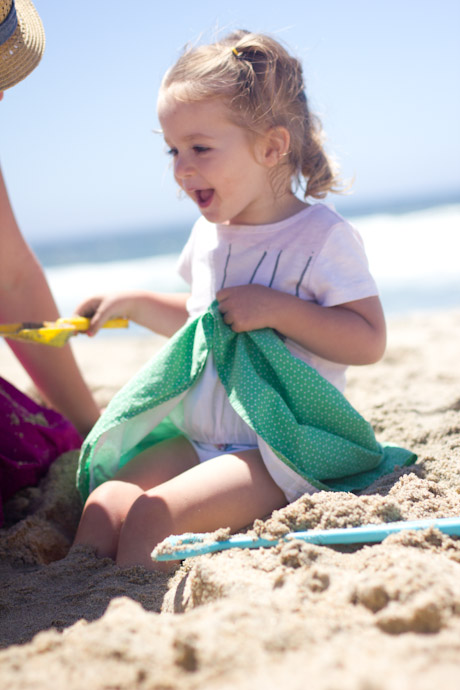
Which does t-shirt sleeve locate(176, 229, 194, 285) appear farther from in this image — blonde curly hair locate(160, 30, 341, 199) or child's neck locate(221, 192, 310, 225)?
blonde curly hair locate(160, 30, 341, 199)

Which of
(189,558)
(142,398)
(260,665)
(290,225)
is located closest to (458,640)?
(260,665)

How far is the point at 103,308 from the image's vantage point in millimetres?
2078

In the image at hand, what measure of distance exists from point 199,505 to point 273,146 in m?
1.05

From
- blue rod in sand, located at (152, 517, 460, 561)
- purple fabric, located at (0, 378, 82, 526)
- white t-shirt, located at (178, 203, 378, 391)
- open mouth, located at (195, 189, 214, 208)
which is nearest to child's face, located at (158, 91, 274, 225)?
open mouth, located at (195, 189, 214, 208)

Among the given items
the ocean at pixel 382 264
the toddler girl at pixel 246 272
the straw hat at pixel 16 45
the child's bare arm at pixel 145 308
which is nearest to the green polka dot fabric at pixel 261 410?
the toddler girl at pixel 246 272

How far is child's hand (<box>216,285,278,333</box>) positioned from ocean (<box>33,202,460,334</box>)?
13.0 feet

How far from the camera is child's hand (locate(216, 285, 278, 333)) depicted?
1.73 m

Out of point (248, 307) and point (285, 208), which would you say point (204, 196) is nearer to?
point (285, 208)

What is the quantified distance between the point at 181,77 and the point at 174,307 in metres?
0.74

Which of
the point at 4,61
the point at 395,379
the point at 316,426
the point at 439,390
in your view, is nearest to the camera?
the point at 4,61

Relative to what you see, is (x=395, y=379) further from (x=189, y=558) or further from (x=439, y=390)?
(x=189, y=558)


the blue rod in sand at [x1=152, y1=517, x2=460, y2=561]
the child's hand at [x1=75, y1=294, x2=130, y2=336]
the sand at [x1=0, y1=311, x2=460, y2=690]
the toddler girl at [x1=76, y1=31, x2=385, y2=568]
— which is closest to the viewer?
the sand at [x1=0, y1=311, x2=460, y2=690]

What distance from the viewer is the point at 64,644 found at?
0.86 meters

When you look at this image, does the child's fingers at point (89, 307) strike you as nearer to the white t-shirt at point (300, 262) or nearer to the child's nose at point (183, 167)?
the white t-shirt at point (300, 262)
